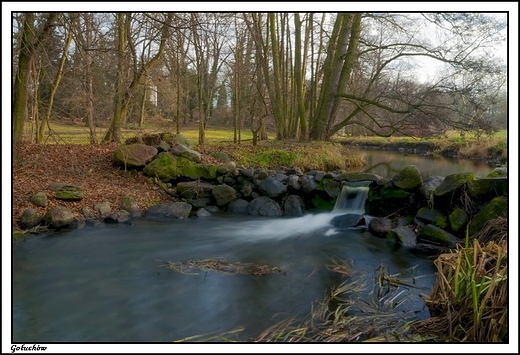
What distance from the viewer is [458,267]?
3619mm

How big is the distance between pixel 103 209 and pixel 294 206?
173 inches

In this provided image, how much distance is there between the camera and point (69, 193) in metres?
8.23

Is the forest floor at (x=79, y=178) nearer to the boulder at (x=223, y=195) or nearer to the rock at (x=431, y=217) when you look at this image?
the boulder at (x=223, y=195)

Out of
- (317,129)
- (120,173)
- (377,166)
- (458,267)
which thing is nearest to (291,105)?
(317,129)

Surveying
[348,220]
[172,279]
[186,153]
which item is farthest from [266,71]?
[172,279]

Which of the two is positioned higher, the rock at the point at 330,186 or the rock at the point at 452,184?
the rock at the point at 452,184

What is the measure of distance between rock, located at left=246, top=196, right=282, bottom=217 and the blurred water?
1063 millimetres

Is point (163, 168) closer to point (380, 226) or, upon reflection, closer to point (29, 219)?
point (29, 219)

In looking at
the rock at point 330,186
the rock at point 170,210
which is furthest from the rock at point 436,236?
the rock at point 170,210

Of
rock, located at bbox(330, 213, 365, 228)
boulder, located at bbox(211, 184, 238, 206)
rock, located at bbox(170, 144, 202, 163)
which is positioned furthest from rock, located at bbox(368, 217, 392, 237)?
rock, located at bbox(170, 144, 202, 163)

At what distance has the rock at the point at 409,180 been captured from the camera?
330 inches

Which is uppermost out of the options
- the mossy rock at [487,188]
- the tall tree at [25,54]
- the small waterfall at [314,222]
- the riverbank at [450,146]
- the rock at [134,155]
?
the tall tree at [25,54]

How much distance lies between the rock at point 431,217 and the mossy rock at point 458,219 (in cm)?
20

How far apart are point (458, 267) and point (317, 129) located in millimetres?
12810
